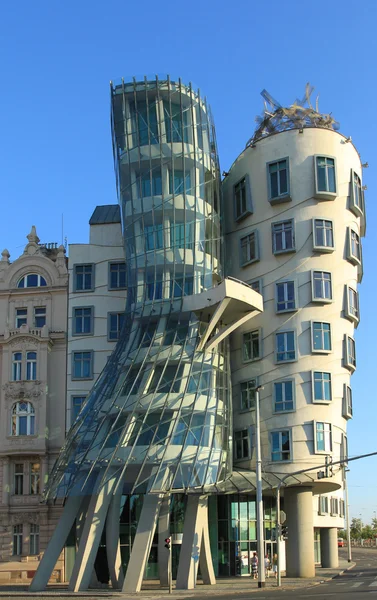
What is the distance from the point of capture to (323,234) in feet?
193

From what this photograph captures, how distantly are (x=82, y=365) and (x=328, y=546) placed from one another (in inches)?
943

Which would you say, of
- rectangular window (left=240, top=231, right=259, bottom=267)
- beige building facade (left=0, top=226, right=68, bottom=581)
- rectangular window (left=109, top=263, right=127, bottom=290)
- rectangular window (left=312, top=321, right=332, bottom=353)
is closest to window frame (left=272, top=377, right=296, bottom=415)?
rectangular window (left=312, top=321, right=332, bottom=353)

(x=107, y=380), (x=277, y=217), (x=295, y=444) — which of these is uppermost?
(x=277, y=217)

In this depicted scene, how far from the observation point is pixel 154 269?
193 ft

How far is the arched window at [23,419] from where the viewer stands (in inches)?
2499

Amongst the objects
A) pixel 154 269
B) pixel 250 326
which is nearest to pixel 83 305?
pixel 154 269

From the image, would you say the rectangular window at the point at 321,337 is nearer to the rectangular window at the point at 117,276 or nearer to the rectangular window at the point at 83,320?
the rectangular window at the point at 117,276

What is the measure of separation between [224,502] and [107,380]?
12.4m

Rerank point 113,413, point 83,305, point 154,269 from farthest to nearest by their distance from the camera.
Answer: point 83,305, point 154,269, point 113,413

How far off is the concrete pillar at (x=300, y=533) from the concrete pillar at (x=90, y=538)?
13.2 m

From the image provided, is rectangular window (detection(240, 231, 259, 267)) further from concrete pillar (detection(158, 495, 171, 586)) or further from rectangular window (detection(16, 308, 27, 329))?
concrete pillar (detection(158, 495, 171, 586))

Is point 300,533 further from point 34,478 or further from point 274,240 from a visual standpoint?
point 34,478

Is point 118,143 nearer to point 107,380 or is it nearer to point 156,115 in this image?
point 156,115

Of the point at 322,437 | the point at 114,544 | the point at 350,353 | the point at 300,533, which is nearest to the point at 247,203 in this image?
the point at 350,353
